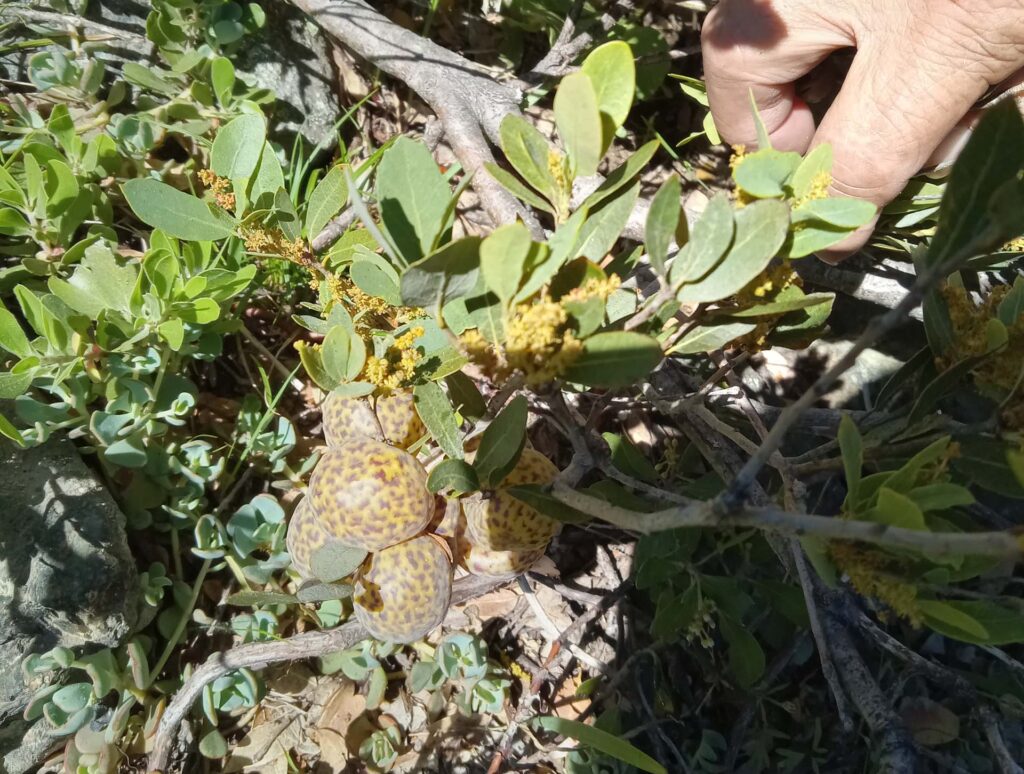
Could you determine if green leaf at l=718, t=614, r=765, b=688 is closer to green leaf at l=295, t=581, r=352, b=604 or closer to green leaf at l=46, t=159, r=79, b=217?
green leaf at l=295, t=581, r=352, b=604

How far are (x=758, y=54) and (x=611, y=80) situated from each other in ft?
3.69

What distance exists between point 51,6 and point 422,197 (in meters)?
2.10

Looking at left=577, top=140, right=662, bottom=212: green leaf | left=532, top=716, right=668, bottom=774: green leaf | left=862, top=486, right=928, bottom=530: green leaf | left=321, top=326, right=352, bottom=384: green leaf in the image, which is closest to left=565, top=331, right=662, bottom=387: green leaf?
left=577, top=140, right=662, bottom=212: green leaf

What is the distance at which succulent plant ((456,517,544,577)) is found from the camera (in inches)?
61.5

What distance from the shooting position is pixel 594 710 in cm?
235

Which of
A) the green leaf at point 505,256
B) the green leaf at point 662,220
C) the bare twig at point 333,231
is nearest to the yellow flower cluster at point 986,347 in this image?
the green leaf at point 662,220

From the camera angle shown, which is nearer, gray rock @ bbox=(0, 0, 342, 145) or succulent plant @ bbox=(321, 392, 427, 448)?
succulent plant @ bbox=(321, 392, 427, 448)

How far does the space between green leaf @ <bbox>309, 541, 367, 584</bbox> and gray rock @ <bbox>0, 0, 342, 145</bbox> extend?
1.63 m

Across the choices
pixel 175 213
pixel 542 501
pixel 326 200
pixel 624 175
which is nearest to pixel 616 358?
pixel 624 175

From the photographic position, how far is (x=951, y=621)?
97 cm

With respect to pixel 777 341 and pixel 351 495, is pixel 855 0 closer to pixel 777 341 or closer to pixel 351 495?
pixel 777 341

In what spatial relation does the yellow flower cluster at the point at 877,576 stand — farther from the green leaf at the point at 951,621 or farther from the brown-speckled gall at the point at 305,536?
the brown-speckled gall at the point at 305,536

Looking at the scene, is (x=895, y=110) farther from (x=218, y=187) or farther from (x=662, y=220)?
(x=218, y=187)

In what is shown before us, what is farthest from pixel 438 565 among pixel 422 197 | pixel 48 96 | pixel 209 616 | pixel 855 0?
pixel 48 96
